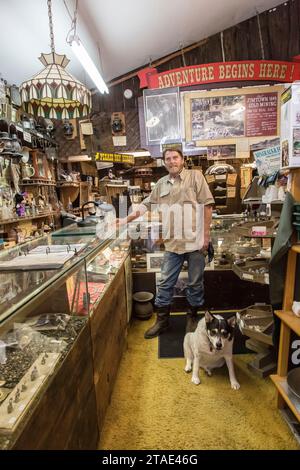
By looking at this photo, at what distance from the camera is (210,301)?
350 cm

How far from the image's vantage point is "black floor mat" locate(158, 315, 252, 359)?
2.65 metres

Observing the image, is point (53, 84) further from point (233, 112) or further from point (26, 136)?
point (233, 112)

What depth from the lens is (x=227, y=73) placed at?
392cm

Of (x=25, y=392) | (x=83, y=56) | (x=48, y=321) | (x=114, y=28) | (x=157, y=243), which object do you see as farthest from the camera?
(x=157, y=243)

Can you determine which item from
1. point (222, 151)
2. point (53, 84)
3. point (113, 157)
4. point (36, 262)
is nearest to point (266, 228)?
point (36, 262)

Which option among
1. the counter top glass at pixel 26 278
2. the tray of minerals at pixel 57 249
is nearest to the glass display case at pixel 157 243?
the counter top glass at pixel 26 278

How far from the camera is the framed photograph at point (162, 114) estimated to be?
12.9 feet

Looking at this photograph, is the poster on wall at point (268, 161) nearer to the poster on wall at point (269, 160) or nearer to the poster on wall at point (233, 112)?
the poster on wall at point (269, 160)

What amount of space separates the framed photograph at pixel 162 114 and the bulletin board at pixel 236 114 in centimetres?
16

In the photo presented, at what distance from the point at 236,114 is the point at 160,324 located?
3095mm

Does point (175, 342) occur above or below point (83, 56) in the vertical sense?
below

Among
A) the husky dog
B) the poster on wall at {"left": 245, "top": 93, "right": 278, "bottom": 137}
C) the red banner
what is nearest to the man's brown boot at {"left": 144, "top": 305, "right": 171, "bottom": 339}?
the husky dog

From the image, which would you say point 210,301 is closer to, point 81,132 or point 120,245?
point 120,245

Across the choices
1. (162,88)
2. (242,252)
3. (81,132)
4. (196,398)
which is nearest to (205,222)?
(242,252)
